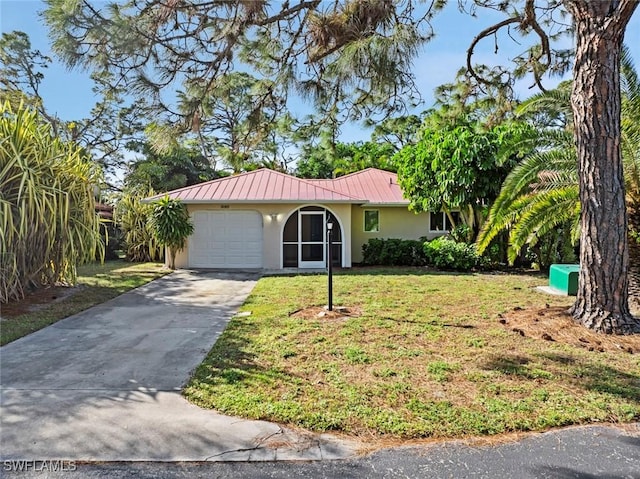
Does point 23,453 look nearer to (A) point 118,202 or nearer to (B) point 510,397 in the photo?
(B) point 510,397

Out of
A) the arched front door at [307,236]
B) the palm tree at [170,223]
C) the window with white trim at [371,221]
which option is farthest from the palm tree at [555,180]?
the palm tree at [170,223]

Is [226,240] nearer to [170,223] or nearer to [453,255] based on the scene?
[170,223]

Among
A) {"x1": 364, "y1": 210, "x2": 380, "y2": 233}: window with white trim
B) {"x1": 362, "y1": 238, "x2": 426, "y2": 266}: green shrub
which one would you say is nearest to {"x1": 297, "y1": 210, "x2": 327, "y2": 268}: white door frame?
{"x1": 362, "y1": 238, "x2": 426, "y2": 266}: green shrub

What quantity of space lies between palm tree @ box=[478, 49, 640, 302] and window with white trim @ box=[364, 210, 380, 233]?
6.43 meters

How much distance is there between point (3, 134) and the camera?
25.5 feet

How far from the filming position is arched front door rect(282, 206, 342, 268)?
15336 millimetres

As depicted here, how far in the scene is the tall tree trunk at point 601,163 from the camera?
19.6ft

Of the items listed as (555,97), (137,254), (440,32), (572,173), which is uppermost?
(440,32)

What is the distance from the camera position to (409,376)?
4629mm

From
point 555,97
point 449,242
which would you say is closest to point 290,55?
point 555,97

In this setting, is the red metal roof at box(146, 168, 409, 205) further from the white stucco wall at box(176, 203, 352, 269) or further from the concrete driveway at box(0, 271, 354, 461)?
the concrete driveway at box(0, 271, 354, 461)

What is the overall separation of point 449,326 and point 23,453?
5774 mm

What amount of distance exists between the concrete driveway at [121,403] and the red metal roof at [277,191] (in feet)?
24.7

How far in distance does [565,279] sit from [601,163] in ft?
14.0
